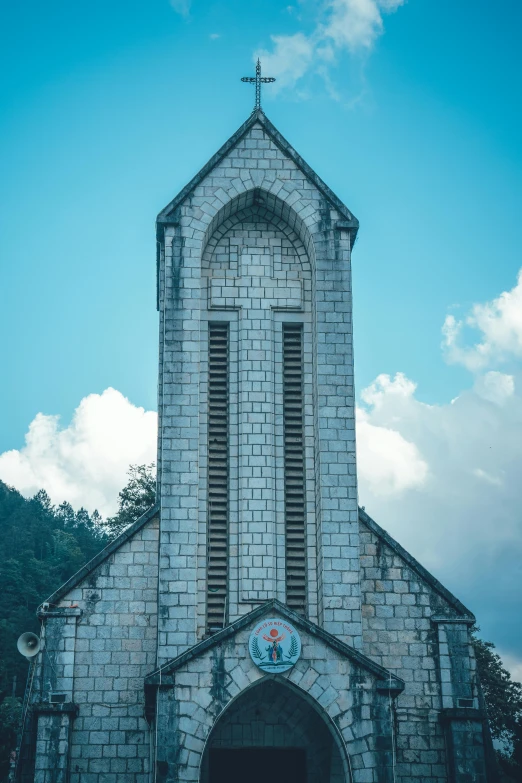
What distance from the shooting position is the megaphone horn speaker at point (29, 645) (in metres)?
19.7

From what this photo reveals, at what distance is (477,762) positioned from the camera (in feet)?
64.3

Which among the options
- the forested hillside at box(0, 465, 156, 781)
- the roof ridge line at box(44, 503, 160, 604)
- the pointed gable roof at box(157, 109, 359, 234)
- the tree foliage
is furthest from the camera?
the tree foliage

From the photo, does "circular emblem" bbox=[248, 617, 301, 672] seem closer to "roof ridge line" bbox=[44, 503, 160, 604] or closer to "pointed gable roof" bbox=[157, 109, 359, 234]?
"roof ridge line" bbox=[44, 503, 160, 604]

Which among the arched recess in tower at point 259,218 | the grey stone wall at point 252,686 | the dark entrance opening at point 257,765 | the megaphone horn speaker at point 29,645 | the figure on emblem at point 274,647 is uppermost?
the arched recess in tower at point 259,218

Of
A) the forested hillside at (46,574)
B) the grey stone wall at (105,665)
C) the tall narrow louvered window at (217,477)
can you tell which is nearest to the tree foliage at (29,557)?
the forested hillside at (46,574)

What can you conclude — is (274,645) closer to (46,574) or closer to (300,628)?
(300,628)

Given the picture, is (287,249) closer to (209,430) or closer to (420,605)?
(209,430)

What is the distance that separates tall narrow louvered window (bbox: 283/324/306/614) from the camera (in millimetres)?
20859

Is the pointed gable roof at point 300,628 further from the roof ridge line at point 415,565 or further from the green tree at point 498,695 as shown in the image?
the green tree at point 498,695

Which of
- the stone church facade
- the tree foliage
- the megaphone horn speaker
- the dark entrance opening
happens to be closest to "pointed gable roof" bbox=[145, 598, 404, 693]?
the stone church facade

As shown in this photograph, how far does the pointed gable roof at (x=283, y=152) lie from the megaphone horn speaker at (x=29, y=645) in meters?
8.75

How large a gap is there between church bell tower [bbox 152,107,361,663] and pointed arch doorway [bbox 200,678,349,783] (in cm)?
158

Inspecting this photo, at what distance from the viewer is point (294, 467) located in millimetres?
21609

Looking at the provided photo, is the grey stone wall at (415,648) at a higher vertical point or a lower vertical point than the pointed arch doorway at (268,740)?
higher
